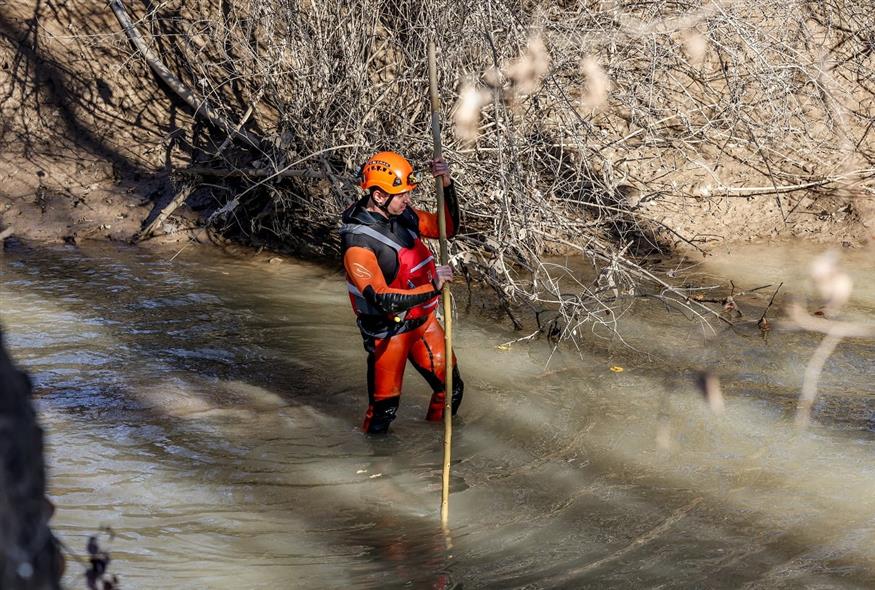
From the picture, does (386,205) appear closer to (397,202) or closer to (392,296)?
(397,202)

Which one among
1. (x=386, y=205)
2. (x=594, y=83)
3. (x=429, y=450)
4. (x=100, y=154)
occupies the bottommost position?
(x=429, y=450)

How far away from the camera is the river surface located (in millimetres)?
5289

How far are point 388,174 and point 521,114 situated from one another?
3089 millimetres

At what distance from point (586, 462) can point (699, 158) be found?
5971 millimetres

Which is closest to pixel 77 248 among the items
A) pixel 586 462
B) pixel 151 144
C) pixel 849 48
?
pixel 151 144

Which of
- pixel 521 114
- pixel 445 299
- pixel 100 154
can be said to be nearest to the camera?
pixel 445 299

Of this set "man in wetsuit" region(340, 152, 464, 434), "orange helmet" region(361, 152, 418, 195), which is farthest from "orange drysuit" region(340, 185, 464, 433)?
A: "orange helmet" region(361, 152, 418, 195)

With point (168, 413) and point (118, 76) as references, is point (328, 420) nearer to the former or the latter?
point (168, 413)

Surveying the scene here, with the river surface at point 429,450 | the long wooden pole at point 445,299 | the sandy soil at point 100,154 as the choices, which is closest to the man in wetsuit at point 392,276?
the long wooden pole at point 445,299

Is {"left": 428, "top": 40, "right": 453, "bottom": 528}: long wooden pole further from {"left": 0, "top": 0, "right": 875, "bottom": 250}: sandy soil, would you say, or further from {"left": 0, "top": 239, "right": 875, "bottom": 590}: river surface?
{"left": 0, "top": 0, "right": 875, "bottom": 250}: sandy soil

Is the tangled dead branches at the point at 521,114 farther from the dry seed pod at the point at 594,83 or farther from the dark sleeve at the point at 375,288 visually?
the dark sleeve at the point at 375,288

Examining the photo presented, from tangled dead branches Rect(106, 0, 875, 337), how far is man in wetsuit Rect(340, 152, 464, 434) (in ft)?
5.34

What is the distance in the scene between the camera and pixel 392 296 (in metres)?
6.14

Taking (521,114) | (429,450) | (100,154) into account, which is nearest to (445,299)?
(429,450)
